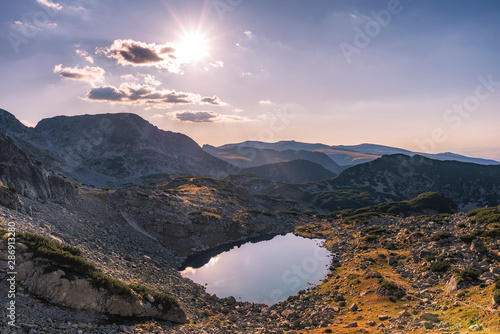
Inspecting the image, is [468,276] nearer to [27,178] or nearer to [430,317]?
[430,317]

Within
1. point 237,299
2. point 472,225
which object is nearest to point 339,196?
point 472,225

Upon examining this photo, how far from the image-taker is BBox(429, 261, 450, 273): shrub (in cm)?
3530

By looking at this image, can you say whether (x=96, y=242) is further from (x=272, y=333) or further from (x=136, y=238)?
(x=272, y=333)

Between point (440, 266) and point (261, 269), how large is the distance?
129 ft

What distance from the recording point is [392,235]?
6147cm

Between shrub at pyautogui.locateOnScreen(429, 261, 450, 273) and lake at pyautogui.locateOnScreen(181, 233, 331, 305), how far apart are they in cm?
2158

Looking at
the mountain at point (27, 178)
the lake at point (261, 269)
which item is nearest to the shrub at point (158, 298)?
the lake at point (261, 269)

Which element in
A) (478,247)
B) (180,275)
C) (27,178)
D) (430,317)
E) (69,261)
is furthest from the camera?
(27,178)

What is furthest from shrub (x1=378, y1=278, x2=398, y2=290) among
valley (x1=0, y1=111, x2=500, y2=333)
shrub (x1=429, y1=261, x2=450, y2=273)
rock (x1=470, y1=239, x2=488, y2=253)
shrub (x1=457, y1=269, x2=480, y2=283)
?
rock (x1=470, y1=239, x2=488, y2=253)

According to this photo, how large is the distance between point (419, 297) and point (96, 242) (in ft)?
165

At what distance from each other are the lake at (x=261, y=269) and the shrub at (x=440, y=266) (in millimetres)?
21576

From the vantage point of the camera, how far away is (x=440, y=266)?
35969mm

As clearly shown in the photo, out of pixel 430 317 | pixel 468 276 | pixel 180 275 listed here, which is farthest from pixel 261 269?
pixel 430 317

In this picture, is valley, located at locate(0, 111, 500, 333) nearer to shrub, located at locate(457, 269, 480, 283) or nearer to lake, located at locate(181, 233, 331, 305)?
shrub, located at locate(457, 269, 480, 283)
